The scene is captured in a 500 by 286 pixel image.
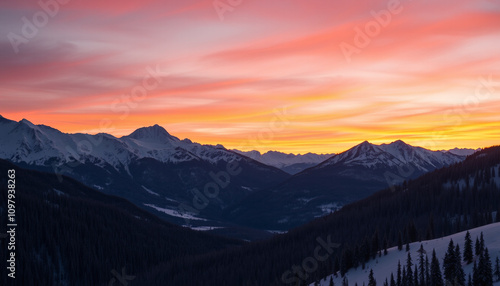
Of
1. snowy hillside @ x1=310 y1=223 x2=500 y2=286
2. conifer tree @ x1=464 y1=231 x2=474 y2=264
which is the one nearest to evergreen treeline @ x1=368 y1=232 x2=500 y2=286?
conifer tree @ x1=464 y1=231 x2=474 y2=264

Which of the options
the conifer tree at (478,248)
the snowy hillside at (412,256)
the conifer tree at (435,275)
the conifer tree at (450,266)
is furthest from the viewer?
the snowy hillside at (412,256)

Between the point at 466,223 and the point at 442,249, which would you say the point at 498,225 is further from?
the point at 466,223

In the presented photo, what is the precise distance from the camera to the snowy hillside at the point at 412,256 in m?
106

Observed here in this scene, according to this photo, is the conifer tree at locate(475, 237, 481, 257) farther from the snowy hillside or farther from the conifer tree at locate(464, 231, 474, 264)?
the snowy hillside

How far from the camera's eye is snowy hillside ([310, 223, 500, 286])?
105906mm

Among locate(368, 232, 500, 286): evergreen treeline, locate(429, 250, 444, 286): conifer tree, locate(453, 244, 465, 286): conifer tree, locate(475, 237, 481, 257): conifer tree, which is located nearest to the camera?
locate(368, 232, 500, 286): evergreen treeline

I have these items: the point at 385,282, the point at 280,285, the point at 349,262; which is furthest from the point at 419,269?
the point at 280,285

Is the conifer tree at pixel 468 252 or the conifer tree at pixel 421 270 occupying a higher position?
the conifer tree at pixel 468 252

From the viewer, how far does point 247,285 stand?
195 m

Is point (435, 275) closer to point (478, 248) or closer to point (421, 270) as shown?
point (421, 270)

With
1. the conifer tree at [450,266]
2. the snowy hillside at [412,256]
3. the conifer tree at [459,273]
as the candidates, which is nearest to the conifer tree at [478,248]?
the snowy hillside at [412,256]

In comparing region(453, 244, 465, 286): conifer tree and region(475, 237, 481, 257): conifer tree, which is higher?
region(475, 237, 481, 257): conifer tree

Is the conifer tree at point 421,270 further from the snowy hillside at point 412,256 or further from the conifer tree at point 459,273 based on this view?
the conifer tree at point 459,273

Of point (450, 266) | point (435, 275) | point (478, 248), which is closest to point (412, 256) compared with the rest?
point (478, 248)
